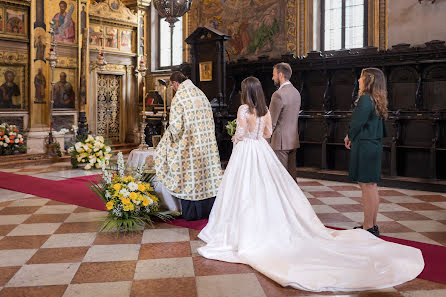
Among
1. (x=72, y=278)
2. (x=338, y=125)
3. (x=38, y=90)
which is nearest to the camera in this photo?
(x=72, y=278)

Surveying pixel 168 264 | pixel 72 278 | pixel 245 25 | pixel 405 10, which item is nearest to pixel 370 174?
pixel 168 264

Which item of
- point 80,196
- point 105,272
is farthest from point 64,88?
point 105,272

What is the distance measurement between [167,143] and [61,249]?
1.67 m

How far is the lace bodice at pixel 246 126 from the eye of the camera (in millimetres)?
4652

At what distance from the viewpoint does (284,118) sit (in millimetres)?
5863

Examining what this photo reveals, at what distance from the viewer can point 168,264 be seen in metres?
3.98

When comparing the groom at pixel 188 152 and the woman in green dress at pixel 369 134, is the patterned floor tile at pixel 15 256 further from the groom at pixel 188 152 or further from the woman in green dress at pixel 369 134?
the woman in green dress at pixel 369 134

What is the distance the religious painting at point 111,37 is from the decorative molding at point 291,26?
609 cm

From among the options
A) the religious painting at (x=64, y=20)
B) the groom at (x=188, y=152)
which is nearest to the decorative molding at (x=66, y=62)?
the religious painting at (x=64, y=20)

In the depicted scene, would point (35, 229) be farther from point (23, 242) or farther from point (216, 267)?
point (216, 267)

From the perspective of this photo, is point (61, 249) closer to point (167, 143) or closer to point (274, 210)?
point (167, 143)

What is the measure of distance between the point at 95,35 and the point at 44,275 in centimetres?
1220

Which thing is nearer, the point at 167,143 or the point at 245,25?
the point at 167,143

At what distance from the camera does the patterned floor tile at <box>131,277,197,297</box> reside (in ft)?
10.9
